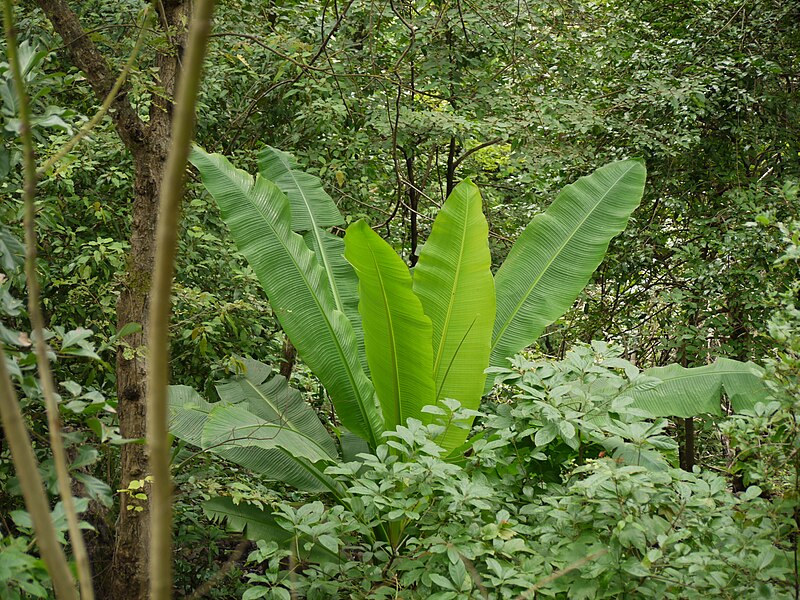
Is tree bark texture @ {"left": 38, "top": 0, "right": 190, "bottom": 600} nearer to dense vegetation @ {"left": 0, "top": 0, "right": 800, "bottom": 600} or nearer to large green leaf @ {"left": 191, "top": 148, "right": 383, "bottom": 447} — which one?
dense vegetation @ {"left": 0, "top": 0, "right": 800, "bottom": 600}

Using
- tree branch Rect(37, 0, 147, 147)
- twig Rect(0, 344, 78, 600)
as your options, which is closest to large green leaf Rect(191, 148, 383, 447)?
tree branch Rect(37, 0, 147, 147)

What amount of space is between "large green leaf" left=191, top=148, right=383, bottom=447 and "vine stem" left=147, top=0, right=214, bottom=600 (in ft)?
10.2

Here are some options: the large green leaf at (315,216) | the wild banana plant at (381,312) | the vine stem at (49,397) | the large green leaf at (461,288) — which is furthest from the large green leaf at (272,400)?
the vine stem at (49,397)

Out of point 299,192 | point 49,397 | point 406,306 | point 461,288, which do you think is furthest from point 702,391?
point 49,397

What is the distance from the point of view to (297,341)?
3578mm

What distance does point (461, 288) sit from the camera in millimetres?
3557

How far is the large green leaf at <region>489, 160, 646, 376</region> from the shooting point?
3809 mm

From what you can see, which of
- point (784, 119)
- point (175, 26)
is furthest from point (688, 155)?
point (175, 26)

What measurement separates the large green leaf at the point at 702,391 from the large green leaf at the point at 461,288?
767 millimetres

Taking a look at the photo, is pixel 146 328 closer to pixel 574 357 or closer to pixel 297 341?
pixel 297 341

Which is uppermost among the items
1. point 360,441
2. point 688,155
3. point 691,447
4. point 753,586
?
point 688,155

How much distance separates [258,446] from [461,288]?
3.99 ft

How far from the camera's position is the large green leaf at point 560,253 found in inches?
150

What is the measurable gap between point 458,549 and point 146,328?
4.85 ft
